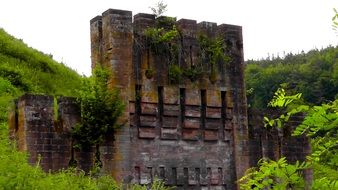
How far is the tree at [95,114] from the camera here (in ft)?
56.6

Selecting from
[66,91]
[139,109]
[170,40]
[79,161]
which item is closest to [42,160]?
[79,161]

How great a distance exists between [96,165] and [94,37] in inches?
130

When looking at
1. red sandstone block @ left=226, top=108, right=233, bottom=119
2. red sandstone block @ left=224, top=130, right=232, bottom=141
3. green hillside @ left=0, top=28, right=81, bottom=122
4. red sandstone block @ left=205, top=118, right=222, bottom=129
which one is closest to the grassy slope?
green hillside @ left=0, top=28, right=81, bottom=122

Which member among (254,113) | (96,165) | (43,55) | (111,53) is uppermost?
(43,55)

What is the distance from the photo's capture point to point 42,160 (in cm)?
1662

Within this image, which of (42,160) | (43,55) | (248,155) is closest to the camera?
(42,160)

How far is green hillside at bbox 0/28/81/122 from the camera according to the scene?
1186 inches

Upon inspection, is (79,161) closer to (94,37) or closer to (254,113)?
(94,37)

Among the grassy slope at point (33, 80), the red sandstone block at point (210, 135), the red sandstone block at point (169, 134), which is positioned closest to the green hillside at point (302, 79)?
the grassy slope at point (33, 80)

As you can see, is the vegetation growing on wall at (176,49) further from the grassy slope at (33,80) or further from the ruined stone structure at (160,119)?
the grassy slope at (33,80)

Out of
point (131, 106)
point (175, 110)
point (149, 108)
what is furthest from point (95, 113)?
point (175, 110)

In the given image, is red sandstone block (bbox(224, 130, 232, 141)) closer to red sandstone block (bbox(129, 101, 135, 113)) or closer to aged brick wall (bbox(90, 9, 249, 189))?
aged brick wall (bbox(90, 9, 249, 189))

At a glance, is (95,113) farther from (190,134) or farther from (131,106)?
(190,134)

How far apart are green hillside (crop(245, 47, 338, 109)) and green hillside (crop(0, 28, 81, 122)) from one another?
125 ft
